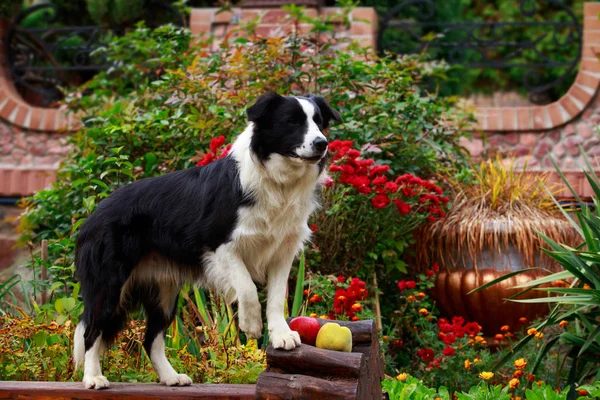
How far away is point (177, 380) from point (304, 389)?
722 millimetres

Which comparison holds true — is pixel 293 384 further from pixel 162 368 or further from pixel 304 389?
pixel 162 368

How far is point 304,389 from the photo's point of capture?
299 centimetres

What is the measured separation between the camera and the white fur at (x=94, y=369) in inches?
131

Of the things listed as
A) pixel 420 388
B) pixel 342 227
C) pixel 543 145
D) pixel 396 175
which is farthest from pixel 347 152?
pixel 543 145

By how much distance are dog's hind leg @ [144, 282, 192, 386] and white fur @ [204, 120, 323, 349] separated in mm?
319

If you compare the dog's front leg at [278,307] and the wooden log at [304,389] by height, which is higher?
the dog's front leg at [278,307]

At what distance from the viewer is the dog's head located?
315 centimetres

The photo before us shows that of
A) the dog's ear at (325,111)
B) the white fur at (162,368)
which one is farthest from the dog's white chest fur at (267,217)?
the white fur at (162,368)

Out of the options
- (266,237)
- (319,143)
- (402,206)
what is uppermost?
(319,143)

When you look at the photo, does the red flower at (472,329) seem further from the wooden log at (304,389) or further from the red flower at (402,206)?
the wooden log at (304,389)

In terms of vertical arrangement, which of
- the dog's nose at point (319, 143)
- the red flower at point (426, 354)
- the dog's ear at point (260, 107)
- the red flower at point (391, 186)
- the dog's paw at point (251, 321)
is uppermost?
the dog's ear at point (260, 107)

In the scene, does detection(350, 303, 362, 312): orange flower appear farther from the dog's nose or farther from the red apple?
the dog's nose

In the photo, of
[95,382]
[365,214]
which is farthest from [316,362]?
[365,214]

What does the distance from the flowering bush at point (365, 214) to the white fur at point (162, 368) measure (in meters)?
1.40
